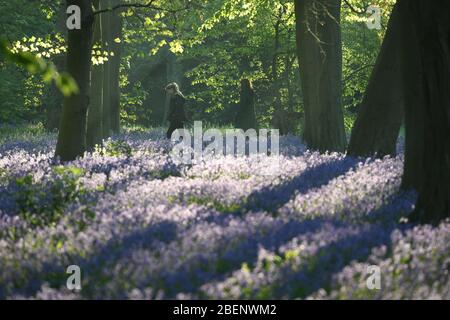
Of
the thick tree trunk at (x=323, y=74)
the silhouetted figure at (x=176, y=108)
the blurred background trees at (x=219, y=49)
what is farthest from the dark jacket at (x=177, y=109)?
the thick tree trunk at (x=323, y=74)

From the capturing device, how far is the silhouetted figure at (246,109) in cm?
2814

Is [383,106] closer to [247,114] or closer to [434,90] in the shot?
[434,90]

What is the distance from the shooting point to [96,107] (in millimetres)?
19984

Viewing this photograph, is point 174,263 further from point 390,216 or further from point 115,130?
point 115,130

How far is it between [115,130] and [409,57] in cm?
2141

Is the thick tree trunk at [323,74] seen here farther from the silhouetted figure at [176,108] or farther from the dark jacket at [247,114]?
the dark jacket at [247,114]

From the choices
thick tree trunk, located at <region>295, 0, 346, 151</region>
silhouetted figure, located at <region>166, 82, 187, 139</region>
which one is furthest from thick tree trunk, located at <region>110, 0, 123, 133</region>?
thick tree trunk, located at <region>295, 0, 346, 151</region>

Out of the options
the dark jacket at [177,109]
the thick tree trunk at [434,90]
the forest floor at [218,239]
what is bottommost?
the forest floor at [218,239]

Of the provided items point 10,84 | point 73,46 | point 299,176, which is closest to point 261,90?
point 10,84

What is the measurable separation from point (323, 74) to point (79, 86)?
7.18 meters

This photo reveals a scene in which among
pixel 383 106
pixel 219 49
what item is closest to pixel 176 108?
pixel 383 106

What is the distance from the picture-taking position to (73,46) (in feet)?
47.4

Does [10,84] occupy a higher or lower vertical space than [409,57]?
higher

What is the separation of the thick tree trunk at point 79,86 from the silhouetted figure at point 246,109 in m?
13.9
